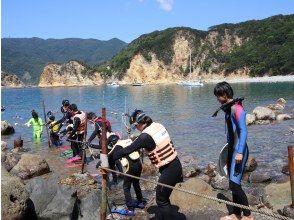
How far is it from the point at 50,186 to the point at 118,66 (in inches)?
6008

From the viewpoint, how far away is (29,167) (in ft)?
51.2

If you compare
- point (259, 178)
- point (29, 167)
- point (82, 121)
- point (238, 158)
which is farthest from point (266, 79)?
point (238, 158)

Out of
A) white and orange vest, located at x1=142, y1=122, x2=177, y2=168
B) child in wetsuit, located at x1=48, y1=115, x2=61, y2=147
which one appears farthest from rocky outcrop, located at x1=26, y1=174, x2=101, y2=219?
child in wetsuit, located at x1=48, y1=115, x2=61, y2=147

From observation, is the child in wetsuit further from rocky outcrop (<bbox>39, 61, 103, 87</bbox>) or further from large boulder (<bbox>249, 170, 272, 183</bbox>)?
rocky outcrop (<bbox>39, 61, 103, 87</bbox>)

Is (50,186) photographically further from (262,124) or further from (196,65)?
(196,65)

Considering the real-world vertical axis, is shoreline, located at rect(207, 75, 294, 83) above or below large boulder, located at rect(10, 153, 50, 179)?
below

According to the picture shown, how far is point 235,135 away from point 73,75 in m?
168

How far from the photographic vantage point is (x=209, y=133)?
25.8 metres

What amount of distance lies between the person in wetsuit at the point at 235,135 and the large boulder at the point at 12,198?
4350 millimetres

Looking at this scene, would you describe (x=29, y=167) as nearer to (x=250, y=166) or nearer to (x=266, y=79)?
(x=250, y=166)

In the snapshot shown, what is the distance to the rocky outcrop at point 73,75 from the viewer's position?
170 m

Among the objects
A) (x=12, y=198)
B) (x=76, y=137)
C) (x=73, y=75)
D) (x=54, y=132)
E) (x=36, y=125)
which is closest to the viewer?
(x=12, y=198)

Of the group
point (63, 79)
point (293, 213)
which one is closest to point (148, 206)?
point (293, 213)

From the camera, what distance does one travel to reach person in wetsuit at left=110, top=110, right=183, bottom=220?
7.48 metres
